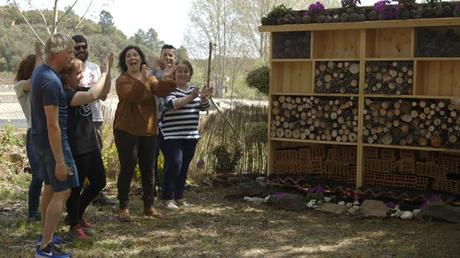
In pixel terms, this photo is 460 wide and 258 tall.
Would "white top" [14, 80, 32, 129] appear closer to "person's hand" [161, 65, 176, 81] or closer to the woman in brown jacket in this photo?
the woman in brown jacket

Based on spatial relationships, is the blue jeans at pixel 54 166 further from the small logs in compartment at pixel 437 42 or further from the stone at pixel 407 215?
the small logs in compartment at pixel 437 42

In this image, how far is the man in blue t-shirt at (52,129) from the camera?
3.63 meters

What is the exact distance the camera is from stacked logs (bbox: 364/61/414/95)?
6098 millimetres

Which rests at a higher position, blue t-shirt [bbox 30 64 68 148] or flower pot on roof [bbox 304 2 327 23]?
flower pot on roof [bbox 304 2 327 23]

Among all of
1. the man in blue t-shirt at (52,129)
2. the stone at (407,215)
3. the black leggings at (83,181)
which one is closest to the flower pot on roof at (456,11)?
the stone at (407,215)

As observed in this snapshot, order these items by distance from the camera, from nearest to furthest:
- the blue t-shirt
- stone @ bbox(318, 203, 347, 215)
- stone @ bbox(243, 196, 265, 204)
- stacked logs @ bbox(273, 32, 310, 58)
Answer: the blue t-shirt
stone @ bbox(318, 203, 347, 215)
stone @ bbox(243, 196, 265, 204)
stacked logs @ bbox(273, 32, 310, 58)

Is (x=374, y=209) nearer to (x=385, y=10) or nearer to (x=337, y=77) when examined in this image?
(x=337, y=77)

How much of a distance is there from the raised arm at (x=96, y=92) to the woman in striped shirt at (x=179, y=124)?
1.39 metres

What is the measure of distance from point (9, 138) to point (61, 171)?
4.44 m

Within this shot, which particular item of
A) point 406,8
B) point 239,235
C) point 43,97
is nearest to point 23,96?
point 43,97

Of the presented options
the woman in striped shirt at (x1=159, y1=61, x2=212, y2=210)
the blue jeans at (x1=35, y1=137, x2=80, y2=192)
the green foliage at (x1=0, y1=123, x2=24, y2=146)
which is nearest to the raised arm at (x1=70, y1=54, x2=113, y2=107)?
the blue jeans at (x1=35, y1=137, x2=80, y2=192)

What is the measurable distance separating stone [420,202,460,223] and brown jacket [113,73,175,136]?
9.06ft

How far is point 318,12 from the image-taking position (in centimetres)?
655

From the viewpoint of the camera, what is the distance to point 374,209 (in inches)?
226
